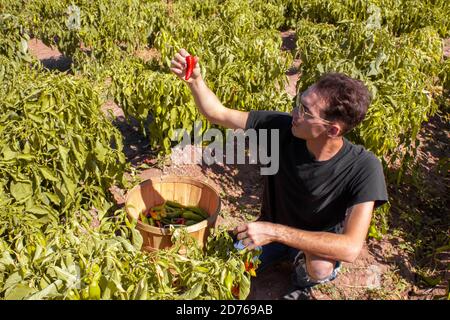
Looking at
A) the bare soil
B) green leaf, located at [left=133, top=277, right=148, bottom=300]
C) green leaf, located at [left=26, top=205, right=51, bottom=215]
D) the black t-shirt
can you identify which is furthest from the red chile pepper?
green leaf, located at [left=133, top=277, right=148, bottom=300]

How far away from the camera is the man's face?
8.23ft

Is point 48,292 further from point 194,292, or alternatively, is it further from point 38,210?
point 38,210

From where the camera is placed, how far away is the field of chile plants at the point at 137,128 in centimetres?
185

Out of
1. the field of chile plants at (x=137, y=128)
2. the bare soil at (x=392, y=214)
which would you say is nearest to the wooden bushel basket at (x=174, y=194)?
the field of chile plants at (x=137, y=128)

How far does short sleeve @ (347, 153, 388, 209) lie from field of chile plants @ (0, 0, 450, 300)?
76cm

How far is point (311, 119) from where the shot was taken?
253cm

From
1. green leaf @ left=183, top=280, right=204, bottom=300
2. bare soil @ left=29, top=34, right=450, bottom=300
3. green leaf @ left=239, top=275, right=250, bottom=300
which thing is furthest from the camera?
bare soil @ left=29, top=34, right=450, bottom=300

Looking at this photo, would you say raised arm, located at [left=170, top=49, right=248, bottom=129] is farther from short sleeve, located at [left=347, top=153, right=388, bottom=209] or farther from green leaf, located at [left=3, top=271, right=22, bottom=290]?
green leaf, located at [left=3, top=271, right=22, bottom=290]

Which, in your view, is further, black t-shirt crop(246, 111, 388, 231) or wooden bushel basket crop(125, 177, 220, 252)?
wooden bushel basket crop(125, 177, 220, 252)

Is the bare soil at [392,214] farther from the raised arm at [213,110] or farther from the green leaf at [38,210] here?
the green leaf at [38,210]

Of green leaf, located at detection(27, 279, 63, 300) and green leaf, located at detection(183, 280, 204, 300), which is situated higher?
green leaf, located at detection(27, 279, 63, 300)

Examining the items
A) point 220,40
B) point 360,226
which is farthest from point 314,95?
point 220,40

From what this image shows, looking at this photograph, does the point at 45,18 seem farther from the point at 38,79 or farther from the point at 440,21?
the point at 440,21

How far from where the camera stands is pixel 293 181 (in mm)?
2859
